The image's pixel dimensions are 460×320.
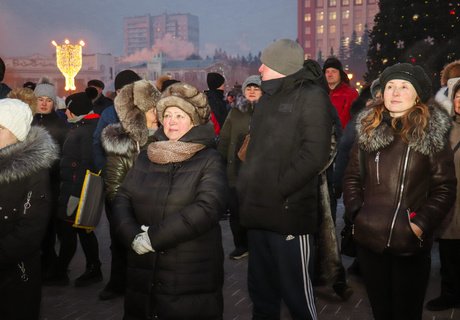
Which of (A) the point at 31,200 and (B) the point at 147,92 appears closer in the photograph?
(A) the point at 31,200

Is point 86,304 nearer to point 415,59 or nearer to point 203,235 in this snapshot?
point 203,235

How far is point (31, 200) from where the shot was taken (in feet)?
10.5

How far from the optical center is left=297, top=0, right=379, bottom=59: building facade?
445 feet

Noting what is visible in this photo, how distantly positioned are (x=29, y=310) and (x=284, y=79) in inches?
90.1

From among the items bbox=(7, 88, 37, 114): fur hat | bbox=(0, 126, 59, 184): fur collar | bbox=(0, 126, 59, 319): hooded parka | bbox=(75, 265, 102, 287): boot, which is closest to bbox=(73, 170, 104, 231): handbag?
bbox=(75, 265, 102, 287): boot

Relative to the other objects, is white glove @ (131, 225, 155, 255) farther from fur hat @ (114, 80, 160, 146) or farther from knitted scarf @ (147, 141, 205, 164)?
fur hat @ (114, 80, 160, 146)

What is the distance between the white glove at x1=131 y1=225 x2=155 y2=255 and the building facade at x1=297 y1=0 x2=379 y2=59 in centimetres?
13583

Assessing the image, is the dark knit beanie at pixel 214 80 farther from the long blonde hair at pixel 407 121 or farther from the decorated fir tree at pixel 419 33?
the decorated fir tree at pixel 419 33

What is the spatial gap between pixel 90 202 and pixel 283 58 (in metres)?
2.33

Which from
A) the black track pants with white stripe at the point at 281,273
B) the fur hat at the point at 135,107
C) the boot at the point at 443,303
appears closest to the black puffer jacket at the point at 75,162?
the fur hat at the point at 135,107

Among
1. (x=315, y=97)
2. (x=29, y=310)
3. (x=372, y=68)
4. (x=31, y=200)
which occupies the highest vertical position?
(x=372, y=68)

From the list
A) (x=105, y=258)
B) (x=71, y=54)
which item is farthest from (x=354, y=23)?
(x=105, y=258)

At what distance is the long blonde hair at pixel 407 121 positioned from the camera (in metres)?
3.43

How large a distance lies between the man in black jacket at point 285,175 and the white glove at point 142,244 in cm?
85
